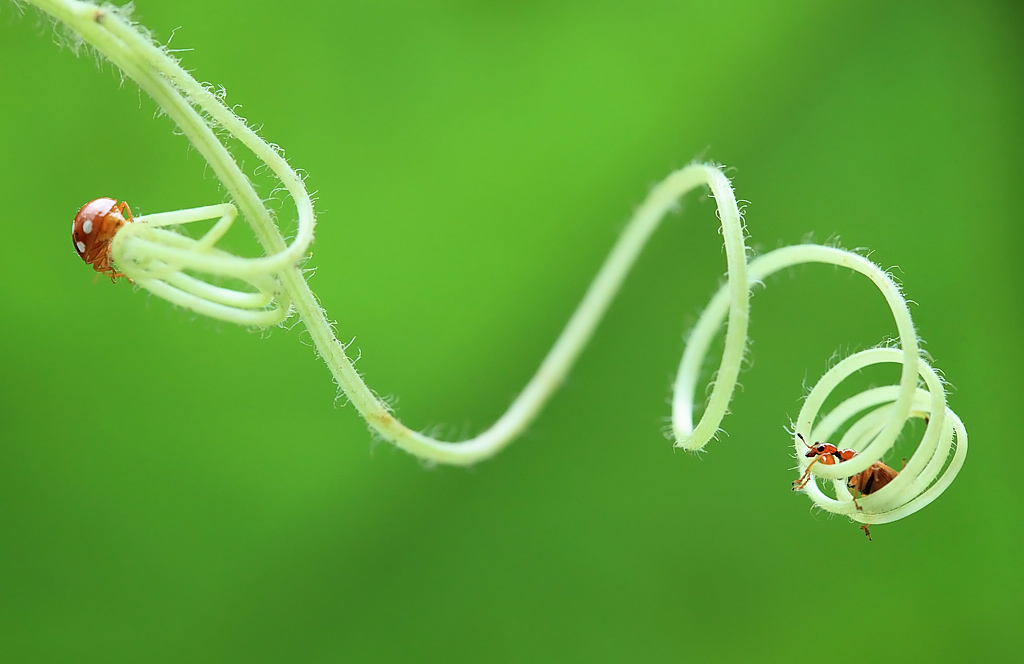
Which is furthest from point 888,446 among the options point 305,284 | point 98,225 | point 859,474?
point 98,225

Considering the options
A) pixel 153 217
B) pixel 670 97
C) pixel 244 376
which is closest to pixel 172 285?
pixel 153 217

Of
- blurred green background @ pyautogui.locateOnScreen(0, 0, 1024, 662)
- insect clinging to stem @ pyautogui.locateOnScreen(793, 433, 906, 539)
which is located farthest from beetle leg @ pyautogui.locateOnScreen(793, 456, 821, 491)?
blurred green background @ pyautogui.locateOnScreen(0, 0, 1024, 662)

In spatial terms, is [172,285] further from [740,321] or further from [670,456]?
[670,456]

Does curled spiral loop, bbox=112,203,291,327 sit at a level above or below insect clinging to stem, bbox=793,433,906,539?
below

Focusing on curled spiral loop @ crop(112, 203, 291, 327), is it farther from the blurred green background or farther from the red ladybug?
the blurred green background

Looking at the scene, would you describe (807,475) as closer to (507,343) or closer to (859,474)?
(859,474)

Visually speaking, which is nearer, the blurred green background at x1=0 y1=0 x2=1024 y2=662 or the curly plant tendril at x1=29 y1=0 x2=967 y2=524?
the curly plant tendril at x1=29 y1=0 x2=967 y2=524

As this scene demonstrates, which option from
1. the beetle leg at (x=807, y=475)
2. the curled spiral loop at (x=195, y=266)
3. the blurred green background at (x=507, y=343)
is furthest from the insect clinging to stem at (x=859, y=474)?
the blurred green background at (x=507, y=343)
